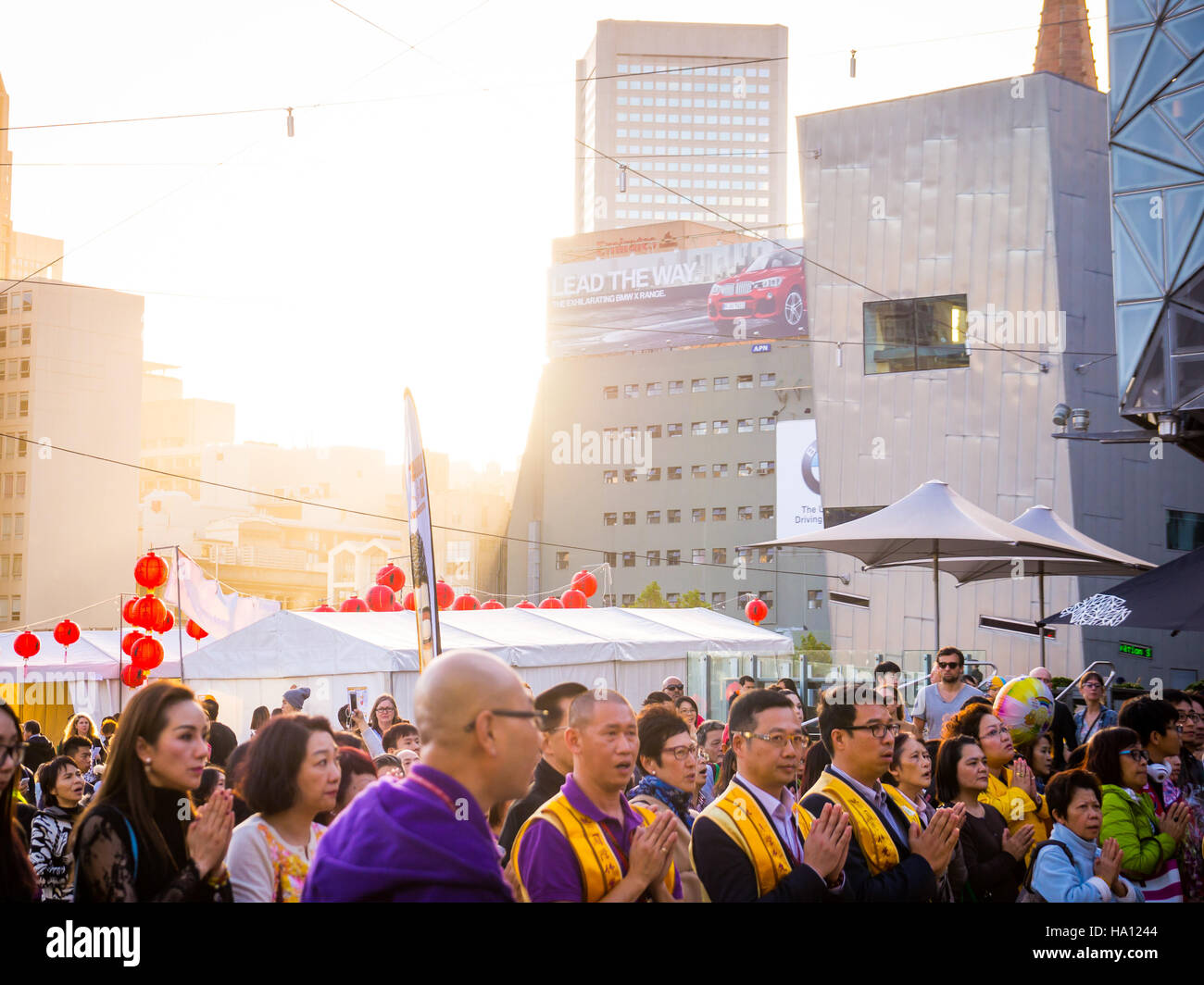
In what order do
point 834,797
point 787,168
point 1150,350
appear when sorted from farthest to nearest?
point 787,168 < point 1150,350 < point 834,797

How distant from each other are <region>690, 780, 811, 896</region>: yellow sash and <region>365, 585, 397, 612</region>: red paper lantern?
690 inches

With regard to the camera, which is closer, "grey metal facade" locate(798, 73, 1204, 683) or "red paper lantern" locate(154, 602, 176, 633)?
"red paper lantern" locate(154, 602, 176, 633)

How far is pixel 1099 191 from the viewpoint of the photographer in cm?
3012

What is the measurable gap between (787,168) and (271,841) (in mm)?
181731

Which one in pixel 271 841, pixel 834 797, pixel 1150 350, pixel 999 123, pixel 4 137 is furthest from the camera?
pixel 4 137

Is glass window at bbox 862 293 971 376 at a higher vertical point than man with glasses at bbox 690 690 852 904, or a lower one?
higher

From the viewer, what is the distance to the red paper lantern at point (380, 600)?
71.0 feet

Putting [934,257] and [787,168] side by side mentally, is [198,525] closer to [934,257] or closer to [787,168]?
[934,257]

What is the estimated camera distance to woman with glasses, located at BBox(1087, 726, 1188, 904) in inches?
226

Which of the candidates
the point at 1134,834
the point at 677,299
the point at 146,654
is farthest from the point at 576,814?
the point at 677,299

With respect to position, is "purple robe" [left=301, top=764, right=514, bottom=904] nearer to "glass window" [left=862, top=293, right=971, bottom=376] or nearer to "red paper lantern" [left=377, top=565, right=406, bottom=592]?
"red paper lantern" [left=377, top=565, right=406, bottom=592]

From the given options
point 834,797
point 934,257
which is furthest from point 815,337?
point 834,797

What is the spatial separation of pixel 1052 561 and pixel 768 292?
61764 millimetres

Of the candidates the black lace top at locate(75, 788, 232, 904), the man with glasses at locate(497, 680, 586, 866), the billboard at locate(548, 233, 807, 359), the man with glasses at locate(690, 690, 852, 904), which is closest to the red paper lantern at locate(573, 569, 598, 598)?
the man with glasses at locate(497, 680, 586, 866)
